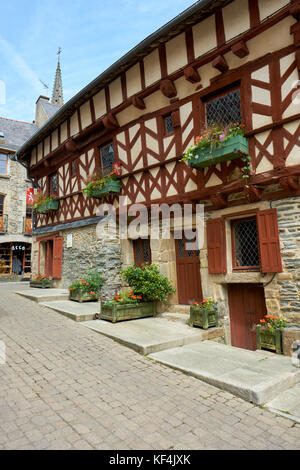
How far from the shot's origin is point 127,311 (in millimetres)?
6207

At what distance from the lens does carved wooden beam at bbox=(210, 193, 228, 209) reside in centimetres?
570

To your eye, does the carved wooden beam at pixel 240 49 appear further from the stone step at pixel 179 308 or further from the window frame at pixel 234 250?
the stone step at pixel 179 308

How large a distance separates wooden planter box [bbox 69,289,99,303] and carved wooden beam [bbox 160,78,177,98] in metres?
5.21

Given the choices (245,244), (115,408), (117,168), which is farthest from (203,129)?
(115,408)

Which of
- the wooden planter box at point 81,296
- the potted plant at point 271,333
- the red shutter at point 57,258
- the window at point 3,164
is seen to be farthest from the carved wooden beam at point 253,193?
the window at point 3,164

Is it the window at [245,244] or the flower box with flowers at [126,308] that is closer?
the window at [245,244]

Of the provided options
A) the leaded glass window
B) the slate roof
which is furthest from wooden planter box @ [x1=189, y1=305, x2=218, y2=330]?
the slate roof

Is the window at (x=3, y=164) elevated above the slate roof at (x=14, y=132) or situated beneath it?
situated beneath

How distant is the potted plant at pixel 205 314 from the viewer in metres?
5.58

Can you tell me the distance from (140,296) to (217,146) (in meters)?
3.44

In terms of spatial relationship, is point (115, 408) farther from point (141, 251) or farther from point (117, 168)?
point (117, 168)

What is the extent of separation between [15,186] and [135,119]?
12480 mm

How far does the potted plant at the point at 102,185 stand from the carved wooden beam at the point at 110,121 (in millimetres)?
1233

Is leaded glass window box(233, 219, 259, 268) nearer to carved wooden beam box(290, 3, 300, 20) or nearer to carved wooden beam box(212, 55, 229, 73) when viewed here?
carved wooden beam box(212, 55, 229, 73)
